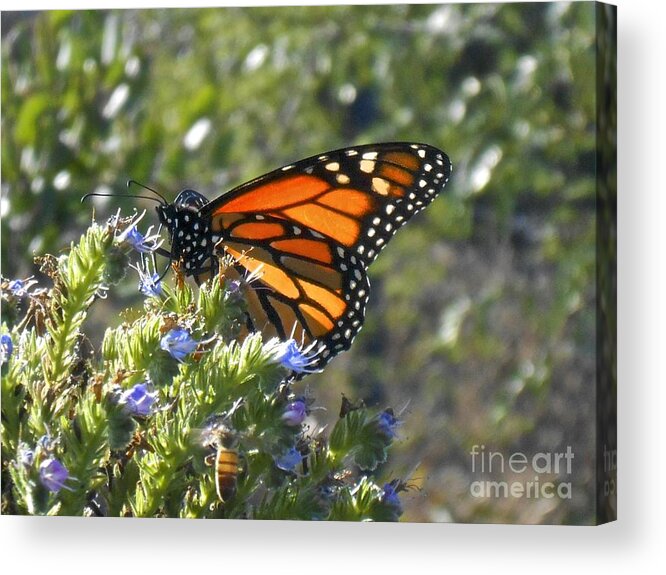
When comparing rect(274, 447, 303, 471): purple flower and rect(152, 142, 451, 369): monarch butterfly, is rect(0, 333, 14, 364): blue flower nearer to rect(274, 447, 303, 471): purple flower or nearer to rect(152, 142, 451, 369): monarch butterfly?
rect(152, 142, 451, 369): monarch butterfly

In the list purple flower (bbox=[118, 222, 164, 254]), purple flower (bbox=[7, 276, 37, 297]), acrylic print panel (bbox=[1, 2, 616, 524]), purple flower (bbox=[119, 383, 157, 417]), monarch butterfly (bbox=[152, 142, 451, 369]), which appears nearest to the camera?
purple flower (bbox=[119, 383, 157, 417])

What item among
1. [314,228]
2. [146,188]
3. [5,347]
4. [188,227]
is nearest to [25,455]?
[5,347]

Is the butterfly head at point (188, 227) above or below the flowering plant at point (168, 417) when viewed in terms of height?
above

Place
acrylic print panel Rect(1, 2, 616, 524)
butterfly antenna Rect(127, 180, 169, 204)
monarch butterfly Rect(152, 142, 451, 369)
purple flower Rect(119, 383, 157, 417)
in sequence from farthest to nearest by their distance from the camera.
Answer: butterfly antenna Rect(127, 180, 169, 204) → monarch butterfly Rect(152, 142, 451, 369) → acrylic print panel Rect(1, 2, 616, 524) → purple flower Rect(119, 383, 157, 417)

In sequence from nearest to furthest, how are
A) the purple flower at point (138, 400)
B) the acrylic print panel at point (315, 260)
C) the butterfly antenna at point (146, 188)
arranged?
the purple flower at point (138, 400) → the acrylic print panel at point (315, 260) → the butterfly antenna at point (146, 188)

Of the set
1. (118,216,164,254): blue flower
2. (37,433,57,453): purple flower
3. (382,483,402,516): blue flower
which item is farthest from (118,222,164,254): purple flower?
(382,483,402,516): blue flower

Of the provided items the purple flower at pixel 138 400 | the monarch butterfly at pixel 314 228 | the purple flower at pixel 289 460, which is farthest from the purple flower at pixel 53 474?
the monarch butterfly at pixel 314 228

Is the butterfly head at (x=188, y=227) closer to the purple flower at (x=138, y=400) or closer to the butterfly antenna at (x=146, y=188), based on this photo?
the butterfly antenna at (x=146, y=188)

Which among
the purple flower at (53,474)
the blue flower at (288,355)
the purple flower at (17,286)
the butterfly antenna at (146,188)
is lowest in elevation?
the purple flower at (53,474)
